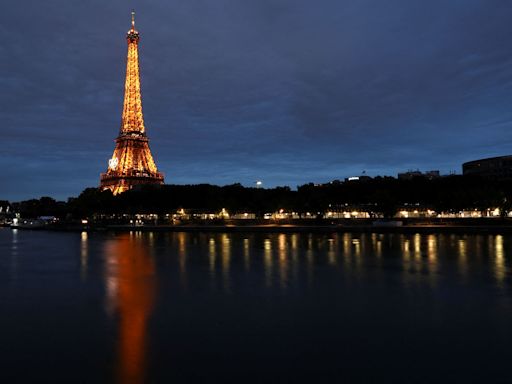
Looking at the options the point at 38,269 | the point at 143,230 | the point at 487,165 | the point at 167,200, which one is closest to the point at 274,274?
the point at 38,269

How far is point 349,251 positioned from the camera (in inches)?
1542

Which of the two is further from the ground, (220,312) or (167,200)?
(167,200)

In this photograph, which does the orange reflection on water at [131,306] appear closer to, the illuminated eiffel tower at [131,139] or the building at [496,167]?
the illuminated eiffel tower at [131,139]

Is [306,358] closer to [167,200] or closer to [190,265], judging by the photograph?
[190,265]

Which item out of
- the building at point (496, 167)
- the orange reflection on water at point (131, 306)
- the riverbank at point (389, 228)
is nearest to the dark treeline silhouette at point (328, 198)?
the riverbank at point (389, 228)

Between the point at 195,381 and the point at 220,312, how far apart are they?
6.42 m

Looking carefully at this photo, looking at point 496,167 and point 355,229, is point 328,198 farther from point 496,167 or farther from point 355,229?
point 496,167

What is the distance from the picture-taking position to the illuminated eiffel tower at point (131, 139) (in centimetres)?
13388

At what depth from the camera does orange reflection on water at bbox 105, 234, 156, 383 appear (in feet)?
35.7

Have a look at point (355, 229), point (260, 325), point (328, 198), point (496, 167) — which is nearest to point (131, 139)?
point (328, 198)

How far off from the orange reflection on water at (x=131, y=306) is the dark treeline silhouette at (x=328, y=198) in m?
65.8

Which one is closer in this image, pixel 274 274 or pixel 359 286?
pixel 359 286

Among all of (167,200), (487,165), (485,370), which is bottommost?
(485,370)

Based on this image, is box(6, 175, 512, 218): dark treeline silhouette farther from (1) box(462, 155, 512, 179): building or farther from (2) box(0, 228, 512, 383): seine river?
(2) box(0, 228, 512, 383): seine river
